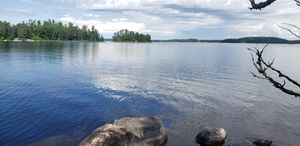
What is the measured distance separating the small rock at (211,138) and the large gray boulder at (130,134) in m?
2.97

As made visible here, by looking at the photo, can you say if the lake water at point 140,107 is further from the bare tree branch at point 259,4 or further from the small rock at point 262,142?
the bare tree branch at point 259,4

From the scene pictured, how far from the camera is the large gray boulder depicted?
2038 centimetres

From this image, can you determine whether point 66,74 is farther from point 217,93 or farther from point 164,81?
point 217,93

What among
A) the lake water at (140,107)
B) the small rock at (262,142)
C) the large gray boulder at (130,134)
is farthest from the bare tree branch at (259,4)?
the small rock at (262,142)

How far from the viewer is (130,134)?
22.8 metres

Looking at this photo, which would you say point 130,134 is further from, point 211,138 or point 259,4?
point 259,4

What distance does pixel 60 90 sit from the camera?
46000 millimetres

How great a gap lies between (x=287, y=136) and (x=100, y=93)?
974 inches

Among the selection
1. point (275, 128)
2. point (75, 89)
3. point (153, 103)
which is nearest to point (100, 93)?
point (75, 89)

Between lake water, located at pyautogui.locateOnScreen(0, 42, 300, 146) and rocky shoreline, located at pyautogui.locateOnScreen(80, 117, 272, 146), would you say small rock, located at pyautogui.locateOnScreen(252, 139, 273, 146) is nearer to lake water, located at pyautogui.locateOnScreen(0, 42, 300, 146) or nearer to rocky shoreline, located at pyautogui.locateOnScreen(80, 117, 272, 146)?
rocky shoreline, located at pyautogui.locateOnScreen(80, 117, 272, 146)

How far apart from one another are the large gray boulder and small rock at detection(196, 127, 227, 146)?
9.75ft

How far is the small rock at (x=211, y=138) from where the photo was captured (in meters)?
26.1

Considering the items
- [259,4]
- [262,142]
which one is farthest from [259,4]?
[262,142]

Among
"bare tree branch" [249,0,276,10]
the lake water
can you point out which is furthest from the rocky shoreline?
"bare tree branch" [249,0,276,10]
